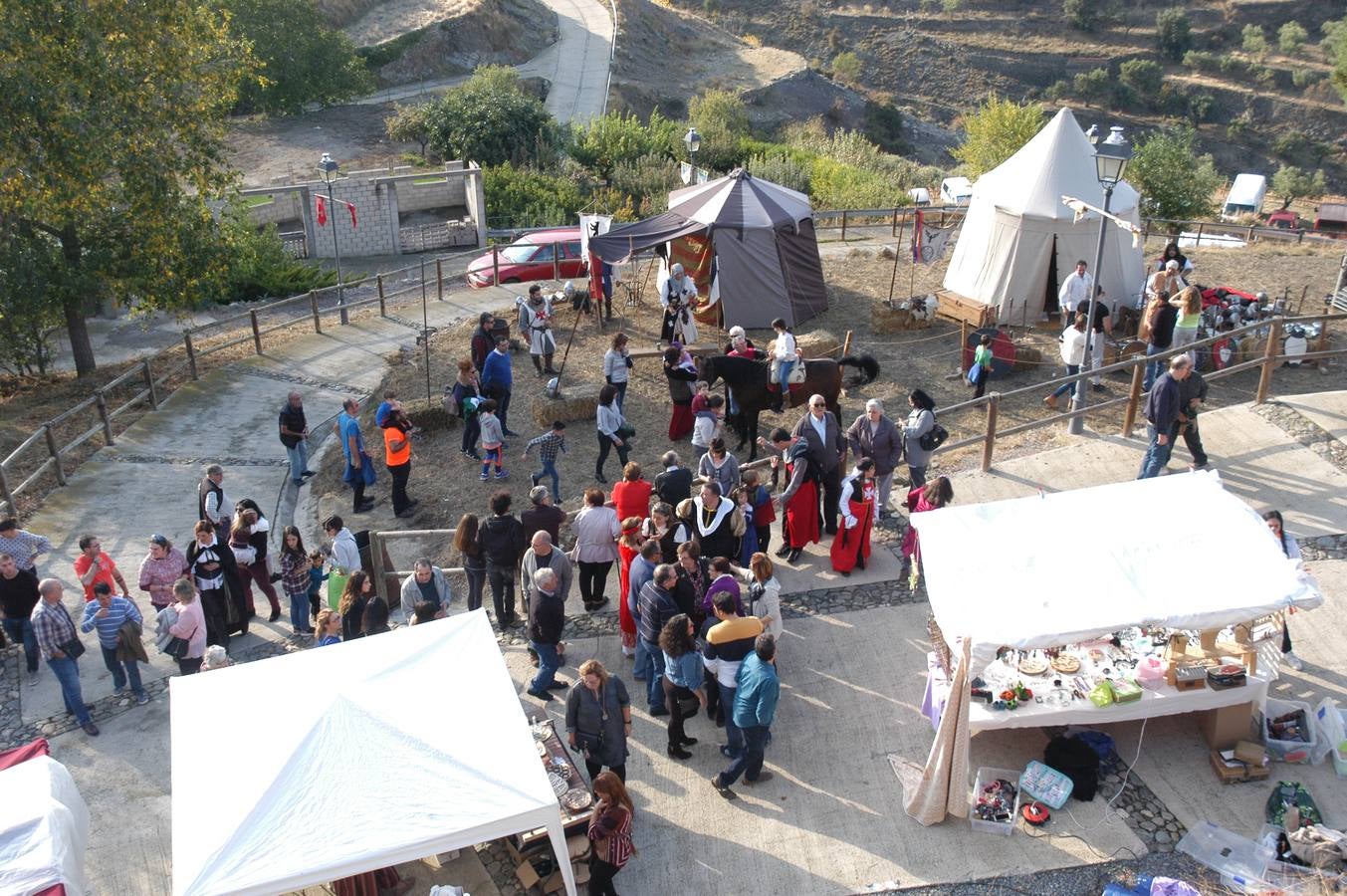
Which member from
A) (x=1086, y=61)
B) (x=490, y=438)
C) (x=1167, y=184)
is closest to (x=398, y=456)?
(x=490, y=438)

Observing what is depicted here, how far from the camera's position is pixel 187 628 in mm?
8531

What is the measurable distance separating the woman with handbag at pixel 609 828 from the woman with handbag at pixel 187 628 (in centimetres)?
366

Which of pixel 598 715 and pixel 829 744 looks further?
pixel 829 744

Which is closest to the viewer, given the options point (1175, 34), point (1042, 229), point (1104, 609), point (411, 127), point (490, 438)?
point (1104, 609)

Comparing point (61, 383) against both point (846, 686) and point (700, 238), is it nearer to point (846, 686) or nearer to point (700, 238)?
point (700, 238)

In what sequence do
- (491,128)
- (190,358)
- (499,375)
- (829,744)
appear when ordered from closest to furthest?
(829,744) → (499,375) → (190,358) → (491,128)

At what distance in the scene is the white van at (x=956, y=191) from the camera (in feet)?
95.5

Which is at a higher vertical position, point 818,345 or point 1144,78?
point 1144,78

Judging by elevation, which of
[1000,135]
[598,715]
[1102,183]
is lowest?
[598,715]

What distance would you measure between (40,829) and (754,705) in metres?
4.07

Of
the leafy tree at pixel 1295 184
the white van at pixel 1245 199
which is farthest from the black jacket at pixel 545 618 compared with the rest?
the leafy tree at pixel 1295 184

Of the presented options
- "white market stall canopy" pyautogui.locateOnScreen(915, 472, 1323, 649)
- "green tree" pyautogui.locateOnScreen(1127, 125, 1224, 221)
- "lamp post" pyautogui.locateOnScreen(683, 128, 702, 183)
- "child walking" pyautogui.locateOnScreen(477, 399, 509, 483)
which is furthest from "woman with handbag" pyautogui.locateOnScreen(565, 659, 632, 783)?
"green tree" pyautogui.locateOnScreen(1127, 125, 1224, 221)

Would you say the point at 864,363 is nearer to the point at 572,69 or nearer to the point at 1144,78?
the point at 572,69

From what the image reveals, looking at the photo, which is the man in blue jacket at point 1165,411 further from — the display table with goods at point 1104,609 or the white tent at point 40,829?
the white tent at point 40,829
